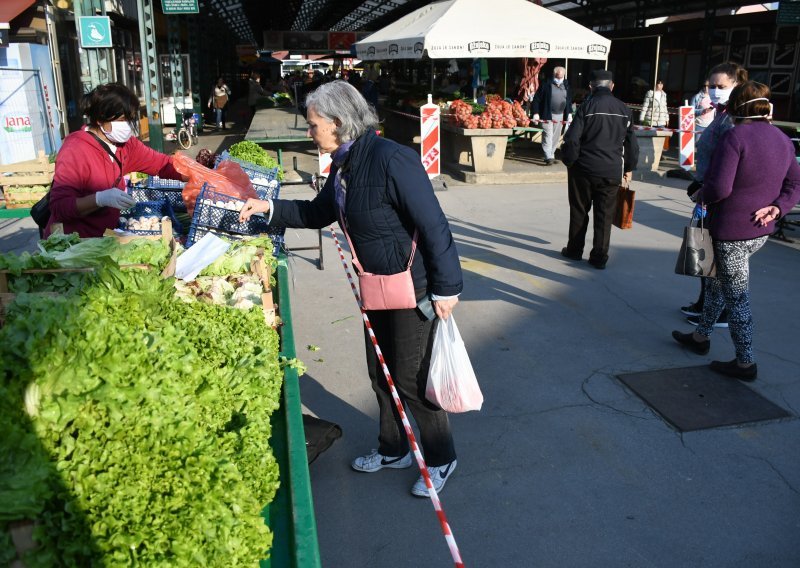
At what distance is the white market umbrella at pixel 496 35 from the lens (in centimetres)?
1156

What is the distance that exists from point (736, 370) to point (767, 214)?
111cm

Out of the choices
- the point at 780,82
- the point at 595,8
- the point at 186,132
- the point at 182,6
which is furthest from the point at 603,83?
the point at 595,8

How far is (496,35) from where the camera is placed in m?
11.7

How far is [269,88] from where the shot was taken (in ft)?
125

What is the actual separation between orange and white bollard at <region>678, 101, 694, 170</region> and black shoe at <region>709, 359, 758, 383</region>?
931 cm

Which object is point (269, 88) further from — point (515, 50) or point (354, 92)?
point (354, 92)

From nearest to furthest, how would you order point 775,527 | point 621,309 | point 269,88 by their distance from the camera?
point 775,527 < point 621,309 < point 269,88

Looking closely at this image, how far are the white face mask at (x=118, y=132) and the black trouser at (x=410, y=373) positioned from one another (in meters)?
1.86

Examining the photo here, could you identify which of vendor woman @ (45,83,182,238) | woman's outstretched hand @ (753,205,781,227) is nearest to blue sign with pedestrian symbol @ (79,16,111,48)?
vendor woman @ (45,83,182,238)

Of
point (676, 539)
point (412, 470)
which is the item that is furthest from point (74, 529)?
point (676, 539)

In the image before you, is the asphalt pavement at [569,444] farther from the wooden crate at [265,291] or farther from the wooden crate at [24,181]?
the wooden crate at [24,181]

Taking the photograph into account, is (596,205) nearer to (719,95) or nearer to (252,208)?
(719,95)

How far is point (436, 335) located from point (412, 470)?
3.30 feet

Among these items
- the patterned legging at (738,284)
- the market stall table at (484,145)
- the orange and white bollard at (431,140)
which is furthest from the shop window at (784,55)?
the patterned legging at (738,284)
